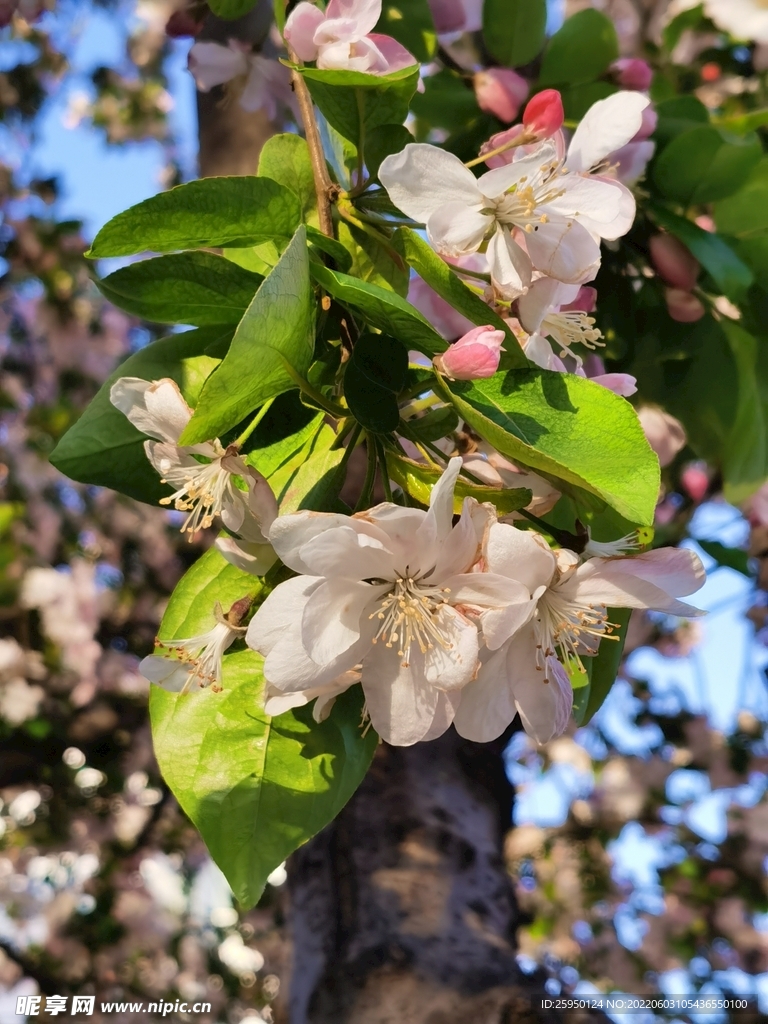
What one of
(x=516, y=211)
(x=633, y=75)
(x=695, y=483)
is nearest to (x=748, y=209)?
(x=633, y=75)

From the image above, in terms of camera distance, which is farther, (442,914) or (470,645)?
(442,914)

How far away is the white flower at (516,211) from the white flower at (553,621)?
15 cm

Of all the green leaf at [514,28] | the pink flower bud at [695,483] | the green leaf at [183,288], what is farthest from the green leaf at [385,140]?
the pink flower bud at [695,483]

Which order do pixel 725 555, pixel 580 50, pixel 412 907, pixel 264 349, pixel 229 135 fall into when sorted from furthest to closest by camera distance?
pixel 229 135, pixel 412 907, pixel 725 555, pixel 580 50, pixel 264 349

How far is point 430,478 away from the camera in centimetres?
41

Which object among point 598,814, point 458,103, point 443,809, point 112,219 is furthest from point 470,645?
point 598,814

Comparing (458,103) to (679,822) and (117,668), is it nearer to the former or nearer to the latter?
(117,668)

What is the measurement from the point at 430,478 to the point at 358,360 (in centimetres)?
7

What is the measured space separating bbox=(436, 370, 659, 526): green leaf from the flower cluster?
4 cm

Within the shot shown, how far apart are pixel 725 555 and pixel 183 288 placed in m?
0.72

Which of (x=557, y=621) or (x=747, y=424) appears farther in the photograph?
(x=747, y=424)

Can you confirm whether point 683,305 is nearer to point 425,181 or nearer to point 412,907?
point 425,181

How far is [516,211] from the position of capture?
45 cm

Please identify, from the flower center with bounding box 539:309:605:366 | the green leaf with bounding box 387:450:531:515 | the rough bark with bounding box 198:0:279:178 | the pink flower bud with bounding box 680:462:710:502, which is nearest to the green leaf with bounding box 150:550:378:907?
the green leaf with bounding box 387:450:531:515
